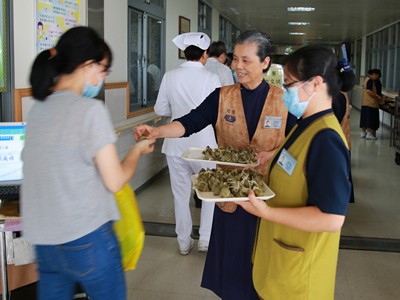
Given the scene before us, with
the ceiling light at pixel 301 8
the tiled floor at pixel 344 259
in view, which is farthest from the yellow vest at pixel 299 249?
the ceiling light at pixel 301 8

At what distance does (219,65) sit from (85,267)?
3.69m

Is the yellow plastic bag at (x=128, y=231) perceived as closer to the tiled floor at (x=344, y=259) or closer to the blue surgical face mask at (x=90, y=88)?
the blue surgical face mask at (x=90, y=88)

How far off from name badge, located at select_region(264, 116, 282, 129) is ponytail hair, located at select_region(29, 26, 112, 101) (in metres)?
0.96

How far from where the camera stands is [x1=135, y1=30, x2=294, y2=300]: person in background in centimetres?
213

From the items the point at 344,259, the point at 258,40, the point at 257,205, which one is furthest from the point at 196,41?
the point at 257,205

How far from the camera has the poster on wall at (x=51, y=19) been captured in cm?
280

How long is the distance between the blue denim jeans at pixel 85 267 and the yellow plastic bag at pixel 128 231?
153mm

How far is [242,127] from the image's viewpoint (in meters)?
2.20

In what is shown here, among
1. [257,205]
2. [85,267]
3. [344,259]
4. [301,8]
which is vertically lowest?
[344,259]

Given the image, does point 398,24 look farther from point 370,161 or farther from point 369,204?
point 369,204

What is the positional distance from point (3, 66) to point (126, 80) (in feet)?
7.28

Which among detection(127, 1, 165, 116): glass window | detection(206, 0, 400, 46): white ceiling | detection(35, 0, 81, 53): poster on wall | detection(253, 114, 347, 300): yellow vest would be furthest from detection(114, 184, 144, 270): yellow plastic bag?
detection(206, 0, 400, 46): white ceiling

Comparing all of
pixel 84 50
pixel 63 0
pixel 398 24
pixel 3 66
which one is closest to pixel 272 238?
pixel 84 50

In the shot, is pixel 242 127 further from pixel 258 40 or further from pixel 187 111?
pixel 187 111
